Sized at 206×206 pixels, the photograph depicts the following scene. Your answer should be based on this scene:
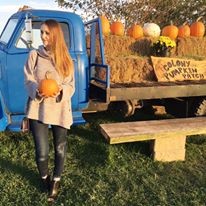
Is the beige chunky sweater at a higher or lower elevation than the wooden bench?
higher

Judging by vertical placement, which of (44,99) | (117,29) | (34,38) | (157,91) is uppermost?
(117,29)

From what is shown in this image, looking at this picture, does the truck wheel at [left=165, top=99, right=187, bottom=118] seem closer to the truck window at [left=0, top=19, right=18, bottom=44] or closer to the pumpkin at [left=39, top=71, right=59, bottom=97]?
the truck window at [left=0, top=19, right=18, bottom=44]

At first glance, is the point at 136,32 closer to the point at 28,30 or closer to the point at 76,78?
the point at 76,78

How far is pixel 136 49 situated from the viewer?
223 inches

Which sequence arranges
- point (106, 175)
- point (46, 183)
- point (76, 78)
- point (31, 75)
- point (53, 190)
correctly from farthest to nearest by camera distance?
point (76, 78) < point (106, 175) < point (46, 183) < point (53, 190) < point (31, 75)

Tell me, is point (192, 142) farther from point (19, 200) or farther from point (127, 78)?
point (19, 200)

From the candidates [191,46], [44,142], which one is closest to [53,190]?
[44,142]

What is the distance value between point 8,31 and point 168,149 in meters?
2.88

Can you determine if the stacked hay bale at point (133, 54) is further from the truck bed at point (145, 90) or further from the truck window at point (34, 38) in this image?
the truck window at point (34, 38)

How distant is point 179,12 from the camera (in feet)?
46.6

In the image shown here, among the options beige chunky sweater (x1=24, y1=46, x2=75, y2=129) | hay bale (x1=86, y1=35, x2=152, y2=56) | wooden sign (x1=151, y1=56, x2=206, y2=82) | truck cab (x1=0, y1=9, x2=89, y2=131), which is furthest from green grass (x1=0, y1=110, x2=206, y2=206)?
hay bale (x1=86, y1=35, x2=152, y2=56)

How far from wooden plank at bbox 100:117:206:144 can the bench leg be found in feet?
0.34

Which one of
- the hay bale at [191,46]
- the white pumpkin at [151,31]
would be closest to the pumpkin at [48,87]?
the hay bale at [191,46]

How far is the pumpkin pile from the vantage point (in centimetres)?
497
